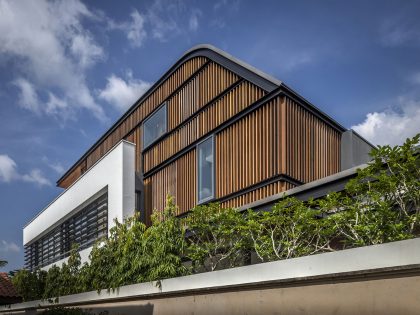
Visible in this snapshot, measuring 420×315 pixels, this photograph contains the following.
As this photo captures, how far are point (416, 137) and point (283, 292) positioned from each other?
8.53 feet

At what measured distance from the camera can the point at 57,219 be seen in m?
23.4

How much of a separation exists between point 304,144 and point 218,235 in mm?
4149

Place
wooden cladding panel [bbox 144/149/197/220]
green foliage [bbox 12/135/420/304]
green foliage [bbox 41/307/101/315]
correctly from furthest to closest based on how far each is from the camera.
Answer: wooden cladding panel [bbox 144/149/197/220], green foliage [bbox 41/307/101/315], green foliage [bbox 12/135/420/304]

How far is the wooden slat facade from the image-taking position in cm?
1257

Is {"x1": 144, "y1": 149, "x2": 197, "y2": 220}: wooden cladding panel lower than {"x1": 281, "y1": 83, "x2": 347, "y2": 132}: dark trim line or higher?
lower

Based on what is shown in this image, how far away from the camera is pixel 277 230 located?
8555mm

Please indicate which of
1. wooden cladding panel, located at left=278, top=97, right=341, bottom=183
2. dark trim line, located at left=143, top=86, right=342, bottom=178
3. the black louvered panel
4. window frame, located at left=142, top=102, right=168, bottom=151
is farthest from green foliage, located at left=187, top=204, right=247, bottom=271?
window frame, located at left=142, top=102, right=168, bottom=151

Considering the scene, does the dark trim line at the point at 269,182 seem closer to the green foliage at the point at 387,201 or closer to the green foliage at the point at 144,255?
the green foliage at the point at 144,255

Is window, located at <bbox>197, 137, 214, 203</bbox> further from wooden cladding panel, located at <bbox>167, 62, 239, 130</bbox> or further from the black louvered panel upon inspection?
the black louvered panel

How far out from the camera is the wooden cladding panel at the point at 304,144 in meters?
12.4

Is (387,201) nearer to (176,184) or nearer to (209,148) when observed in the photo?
(209,148)

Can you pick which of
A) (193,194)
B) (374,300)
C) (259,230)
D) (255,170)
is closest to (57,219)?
(193,194)

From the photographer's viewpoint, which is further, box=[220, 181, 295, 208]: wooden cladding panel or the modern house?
the modern house

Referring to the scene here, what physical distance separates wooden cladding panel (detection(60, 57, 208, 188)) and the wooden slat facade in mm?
40
